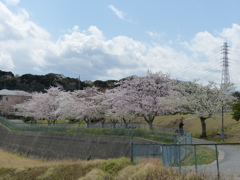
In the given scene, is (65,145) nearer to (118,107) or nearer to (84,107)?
(118,107)

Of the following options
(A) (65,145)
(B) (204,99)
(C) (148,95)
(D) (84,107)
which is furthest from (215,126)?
(A) (65,145)

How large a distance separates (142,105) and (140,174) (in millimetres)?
21754

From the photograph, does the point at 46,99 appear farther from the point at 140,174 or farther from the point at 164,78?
the point at 140,174

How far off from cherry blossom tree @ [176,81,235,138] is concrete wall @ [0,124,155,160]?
1387cm

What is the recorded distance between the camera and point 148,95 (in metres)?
34.9

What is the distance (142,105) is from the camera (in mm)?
34469

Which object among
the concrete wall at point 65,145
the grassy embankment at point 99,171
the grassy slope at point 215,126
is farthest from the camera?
the grassy slope at point 215,126

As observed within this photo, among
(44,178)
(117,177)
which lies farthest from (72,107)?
(117,177)

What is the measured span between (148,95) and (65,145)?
36.8ft

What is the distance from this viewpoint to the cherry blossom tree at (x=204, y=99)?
3594cm

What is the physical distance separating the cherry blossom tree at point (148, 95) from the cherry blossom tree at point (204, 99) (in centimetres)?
283

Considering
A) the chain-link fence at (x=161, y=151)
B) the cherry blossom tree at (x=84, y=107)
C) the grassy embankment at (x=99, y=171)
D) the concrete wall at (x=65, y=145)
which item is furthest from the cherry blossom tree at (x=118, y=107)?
the chain-link fence at (x=161, y=151)

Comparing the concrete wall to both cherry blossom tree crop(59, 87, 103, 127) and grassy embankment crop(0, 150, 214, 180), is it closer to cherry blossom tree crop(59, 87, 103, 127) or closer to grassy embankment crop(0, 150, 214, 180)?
grassy embankment crop(0, 150, 214, 180)

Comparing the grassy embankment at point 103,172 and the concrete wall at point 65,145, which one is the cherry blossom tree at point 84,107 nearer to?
the concrete wall at point 65,145
